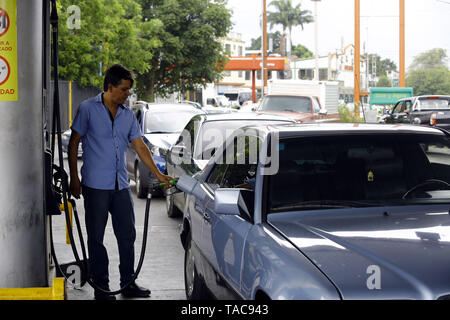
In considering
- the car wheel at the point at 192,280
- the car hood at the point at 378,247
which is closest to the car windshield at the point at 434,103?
the car wheel at the point at 192,280

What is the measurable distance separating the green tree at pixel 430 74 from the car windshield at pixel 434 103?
245 feet

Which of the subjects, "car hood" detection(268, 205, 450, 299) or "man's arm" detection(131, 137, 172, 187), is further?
"man's arm" detection(131, 137, 172, 187)

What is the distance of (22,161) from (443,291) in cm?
276

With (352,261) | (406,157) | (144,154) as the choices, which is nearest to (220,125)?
(144,154)

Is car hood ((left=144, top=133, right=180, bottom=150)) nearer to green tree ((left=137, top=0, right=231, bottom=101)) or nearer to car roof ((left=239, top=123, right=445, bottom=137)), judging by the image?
car roof ((left=239, top=123, right=445, bottom=137))

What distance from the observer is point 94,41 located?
84.5 ft

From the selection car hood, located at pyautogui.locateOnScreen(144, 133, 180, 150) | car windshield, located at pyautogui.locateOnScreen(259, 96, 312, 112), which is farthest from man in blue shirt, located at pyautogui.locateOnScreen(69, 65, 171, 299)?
car windshield, located at pyautogui.locateOnScreen(259, 96, 312, 112)

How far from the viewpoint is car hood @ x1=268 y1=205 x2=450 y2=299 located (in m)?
3.13

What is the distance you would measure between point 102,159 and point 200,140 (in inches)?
153

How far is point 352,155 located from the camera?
4.70 metres

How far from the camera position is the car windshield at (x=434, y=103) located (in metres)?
23.5

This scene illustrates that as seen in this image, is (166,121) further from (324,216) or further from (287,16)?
(287,16)

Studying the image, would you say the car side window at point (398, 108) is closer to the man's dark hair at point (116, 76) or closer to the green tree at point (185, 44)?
the green tree at point (185, 44)
